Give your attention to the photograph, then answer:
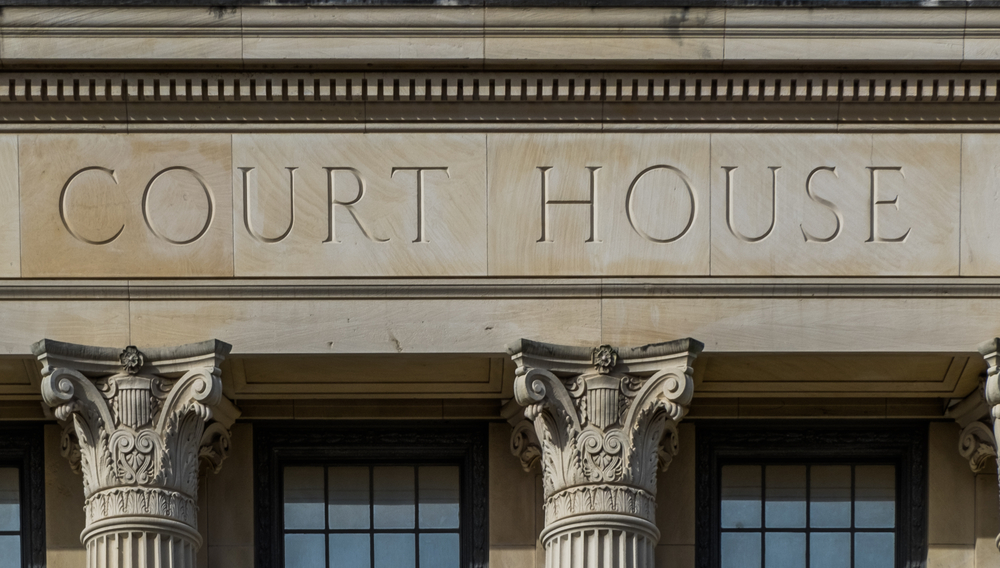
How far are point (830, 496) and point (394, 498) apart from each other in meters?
A: 5.81

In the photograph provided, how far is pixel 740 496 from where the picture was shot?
2570cm

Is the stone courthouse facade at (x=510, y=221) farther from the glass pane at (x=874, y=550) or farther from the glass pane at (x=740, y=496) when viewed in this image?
the glass pane at (x=740, y=496)

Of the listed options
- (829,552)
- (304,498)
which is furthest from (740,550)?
(304,498)

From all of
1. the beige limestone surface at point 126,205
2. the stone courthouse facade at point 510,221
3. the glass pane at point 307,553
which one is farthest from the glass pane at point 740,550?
the beige limestone surface at point 126,205

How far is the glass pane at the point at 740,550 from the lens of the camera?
2550 centimetres

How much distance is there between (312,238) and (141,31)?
3.37 m

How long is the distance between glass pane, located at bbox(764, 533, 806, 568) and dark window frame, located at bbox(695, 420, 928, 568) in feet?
2.25

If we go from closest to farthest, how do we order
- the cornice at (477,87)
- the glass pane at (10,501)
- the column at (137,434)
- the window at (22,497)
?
the column at (137,434) → the cornice at (477,87) → the window at (22,497) → the glass pane at (10,501)

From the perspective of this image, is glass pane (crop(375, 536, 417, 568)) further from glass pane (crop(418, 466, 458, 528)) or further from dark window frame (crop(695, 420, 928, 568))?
dark window frame (crop(695, 420, 928, 568))

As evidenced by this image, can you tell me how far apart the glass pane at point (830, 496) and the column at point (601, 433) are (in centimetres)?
292

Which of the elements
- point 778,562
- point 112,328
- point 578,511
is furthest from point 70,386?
point 778,562

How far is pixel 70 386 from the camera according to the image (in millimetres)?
23234

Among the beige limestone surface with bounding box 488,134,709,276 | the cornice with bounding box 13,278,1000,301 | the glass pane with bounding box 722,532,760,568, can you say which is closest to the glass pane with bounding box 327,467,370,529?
the cornice with bounding box 13,278,1000,301

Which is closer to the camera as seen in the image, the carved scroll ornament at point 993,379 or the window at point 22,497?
the carved scroll ornament at point 993,379
